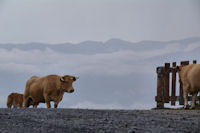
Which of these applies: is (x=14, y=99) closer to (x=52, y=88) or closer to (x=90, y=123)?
(x=52, y=88)

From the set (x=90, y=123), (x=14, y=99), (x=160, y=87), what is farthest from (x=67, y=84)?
(x=14, y=99)

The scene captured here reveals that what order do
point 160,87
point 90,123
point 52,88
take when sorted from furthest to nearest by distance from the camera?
1. point 160,87
2. point 52,88
3. point 90,123

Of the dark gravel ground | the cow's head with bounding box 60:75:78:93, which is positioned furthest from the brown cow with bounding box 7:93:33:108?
the dark gravel ground

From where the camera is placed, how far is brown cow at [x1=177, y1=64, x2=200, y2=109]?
53.8ft

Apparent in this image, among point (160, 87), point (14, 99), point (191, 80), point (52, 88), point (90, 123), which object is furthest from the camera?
point (14, 99)

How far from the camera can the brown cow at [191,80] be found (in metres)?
16.4

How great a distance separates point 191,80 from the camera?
16594mm

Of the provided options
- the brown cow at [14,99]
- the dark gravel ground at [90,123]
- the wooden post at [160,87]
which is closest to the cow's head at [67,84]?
the wooden post at [160,87]

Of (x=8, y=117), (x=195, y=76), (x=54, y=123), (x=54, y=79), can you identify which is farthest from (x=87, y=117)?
(x=54, y=79)

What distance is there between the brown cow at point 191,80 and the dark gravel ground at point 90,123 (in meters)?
5.56

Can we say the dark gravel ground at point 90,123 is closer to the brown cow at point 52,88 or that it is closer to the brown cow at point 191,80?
the brown cow at point 191,80

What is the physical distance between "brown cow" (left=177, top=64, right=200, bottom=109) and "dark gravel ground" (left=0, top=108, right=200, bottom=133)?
5556mm

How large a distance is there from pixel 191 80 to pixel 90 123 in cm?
800

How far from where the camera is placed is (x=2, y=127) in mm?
9430
